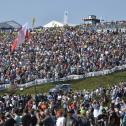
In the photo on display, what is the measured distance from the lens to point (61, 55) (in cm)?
6047

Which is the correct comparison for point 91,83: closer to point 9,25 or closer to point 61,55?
point 61,55

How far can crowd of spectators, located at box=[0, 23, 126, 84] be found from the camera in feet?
183

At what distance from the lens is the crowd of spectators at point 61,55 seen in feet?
183

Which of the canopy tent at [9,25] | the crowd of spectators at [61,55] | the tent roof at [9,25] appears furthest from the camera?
the tent roof at [9,25]

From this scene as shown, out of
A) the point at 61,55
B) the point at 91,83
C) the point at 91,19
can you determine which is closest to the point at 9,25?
the point at 91,19

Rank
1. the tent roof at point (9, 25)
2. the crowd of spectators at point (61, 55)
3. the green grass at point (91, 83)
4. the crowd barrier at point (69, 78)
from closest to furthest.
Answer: the green grass at point (91, 83), the crowd barrier at point (69, 78), the crowd of spectators at point (61, 55), the tent roof at point (9, 25)

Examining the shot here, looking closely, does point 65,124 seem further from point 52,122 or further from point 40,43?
point 40,43

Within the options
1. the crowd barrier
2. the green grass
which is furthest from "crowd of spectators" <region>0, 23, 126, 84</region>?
the green grass

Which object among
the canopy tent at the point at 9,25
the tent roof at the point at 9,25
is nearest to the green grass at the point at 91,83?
A: the canopy tent at the point at 9,25

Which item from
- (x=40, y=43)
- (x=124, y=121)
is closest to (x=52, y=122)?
(x=124, y=121)

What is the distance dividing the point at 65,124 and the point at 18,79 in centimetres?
3314

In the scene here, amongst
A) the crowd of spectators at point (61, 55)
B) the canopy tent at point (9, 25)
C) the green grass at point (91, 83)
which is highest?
the canopy tent at point (9, 25)

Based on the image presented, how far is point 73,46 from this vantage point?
64.8 meters

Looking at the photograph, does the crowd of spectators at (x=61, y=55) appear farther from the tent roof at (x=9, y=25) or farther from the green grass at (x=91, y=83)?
the tent roof at (x=9, y=25)
